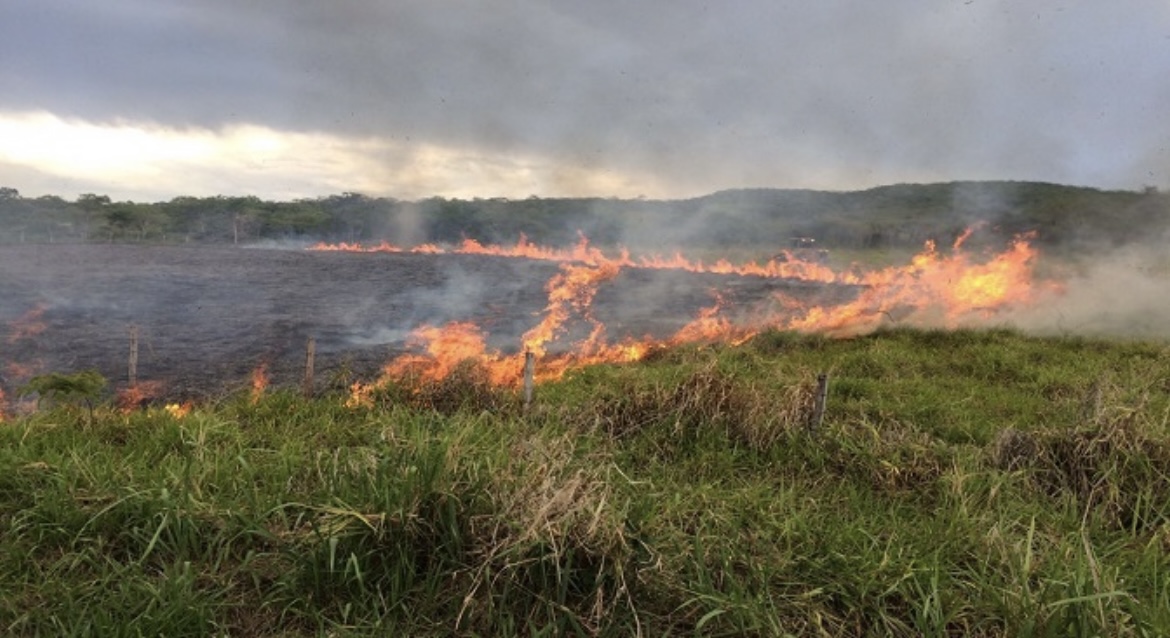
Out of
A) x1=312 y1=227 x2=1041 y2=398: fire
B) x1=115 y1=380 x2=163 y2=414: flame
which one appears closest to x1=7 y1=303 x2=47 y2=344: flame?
x1=115 y1=380 x2=163 y2=414: flame

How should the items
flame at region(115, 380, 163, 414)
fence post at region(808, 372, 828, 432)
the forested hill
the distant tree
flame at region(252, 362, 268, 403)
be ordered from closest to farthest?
1. the distant tree
2. fence post at region(808, 372, 828, 432)
3. flame at region(115, 380, 163, 414)
4. flame at region(252, 362, 268, 403)
5. the forested hill

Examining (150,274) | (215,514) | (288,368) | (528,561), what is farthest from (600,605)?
(150,274)

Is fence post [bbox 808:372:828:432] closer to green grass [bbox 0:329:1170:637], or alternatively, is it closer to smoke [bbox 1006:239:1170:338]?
green grass [bbox 0:329:1170:637]

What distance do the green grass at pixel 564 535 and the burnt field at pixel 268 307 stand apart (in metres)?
6.31

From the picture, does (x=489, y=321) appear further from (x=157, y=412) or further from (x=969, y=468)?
(x=969, y=468)

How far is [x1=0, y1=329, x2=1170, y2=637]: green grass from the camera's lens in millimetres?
4234

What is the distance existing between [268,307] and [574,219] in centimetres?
8709

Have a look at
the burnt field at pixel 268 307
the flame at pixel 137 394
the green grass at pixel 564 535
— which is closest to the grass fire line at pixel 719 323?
the flame at pixel 137 394

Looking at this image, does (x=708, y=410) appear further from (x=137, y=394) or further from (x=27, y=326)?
(x=27, y=326)

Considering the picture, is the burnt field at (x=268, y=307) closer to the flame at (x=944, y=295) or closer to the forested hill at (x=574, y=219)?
the flame at (x=944, y=295)

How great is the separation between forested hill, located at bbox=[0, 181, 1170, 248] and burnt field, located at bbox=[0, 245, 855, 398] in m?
32.8

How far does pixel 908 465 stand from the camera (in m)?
7.76

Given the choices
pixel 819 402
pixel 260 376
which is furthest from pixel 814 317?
pixel 260 376

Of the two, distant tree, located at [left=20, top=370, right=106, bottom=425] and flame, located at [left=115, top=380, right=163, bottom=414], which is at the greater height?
distant tree, located at [left=20, top=370, right=106, bottom=425]
